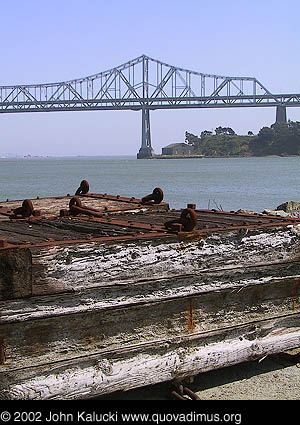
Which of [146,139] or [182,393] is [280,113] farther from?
[182,393]

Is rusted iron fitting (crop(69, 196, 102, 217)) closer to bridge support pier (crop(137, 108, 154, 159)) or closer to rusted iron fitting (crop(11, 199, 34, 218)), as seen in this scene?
rusted iron fitting (crop(11, 199, 34, 218))

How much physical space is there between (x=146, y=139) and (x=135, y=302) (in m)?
104

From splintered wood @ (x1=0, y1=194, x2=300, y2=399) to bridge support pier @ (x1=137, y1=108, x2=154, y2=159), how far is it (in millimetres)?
94796

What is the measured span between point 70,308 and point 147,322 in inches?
17.5

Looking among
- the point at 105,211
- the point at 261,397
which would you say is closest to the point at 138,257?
the point at 261,397

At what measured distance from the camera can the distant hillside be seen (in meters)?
105

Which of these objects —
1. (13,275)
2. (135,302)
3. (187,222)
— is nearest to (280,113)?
(187,222)

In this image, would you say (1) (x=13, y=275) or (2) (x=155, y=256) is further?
(2) (x=155, y=256)

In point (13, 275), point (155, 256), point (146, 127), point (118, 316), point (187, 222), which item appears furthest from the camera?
point (146, 127)

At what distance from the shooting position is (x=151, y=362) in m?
3.30

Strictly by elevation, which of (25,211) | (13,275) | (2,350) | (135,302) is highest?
(25,211)

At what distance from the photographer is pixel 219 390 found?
11.6ft

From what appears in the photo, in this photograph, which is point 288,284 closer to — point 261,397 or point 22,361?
point 261,397

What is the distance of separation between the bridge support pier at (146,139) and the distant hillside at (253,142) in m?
14.8
